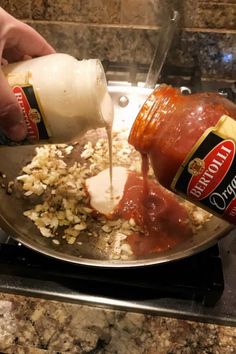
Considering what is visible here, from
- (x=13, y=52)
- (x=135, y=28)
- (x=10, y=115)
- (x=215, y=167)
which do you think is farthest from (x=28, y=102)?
(x=135, y=28)

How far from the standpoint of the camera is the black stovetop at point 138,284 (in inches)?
24.1

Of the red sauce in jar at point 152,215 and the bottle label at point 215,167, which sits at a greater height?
the bottle label at point 215,167

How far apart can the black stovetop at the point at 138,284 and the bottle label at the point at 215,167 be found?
Answer: 111 mm

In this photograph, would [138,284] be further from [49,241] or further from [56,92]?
[56,92]

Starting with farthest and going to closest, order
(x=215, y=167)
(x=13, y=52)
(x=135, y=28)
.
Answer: (x=135, y=28) < (x=13, y=52) < (x=215, y=167)

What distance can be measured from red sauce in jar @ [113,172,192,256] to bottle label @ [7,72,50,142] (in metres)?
0.24

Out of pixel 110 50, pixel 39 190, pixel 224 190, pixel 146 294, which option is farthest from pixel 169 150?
pixel 110 50

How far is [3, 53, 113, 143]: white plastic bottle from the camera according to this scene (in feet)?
2.01

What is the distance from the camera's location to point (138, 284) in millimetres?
620

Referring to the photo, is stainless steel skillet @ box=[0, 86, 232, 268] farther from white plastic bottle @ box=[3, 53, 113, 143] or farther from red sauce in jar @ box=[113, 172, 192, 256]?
white plastic bottle @ box=[3, 53, 113, 143]

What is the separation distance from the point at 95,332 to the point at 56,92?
34 cm

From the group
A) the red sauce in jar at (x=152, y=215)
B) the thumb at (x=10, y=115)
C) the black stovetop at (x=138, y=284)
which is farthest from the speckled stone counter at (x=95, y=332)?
the thumb at (x=10, y=115)

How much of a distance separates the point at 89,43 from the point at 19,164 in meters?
0.39

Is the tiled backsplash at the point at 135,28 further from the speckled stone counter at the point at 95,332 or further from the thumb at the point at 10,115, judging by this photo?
the speckled stone counter at the point at 95,332
